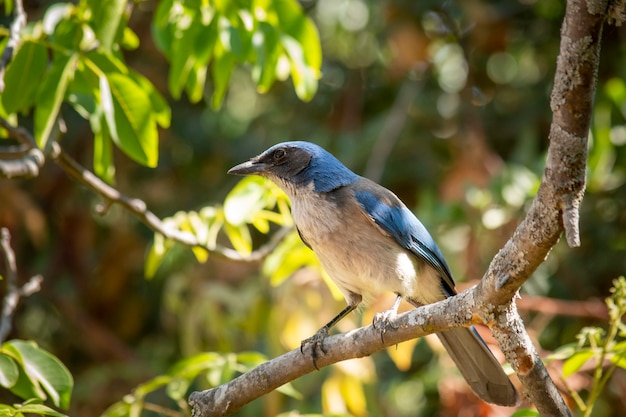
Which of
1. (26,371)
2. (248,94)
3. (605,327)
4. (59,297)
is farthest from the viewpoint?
(248,94)

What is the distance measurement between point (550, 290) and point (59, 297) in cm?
407

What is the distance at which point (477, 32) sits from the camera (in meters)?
6.70

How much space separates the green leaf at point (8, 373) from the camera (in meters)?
2.89

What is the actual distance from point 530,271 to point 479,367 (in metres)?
1.43

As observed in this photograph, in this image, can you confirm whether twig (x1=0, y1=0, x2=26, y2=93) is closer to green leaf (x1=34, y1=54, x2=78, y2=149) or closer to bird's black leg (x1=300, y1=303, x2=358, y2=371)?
green leaf (x1=34, y1=54, x2=78, y2=149)

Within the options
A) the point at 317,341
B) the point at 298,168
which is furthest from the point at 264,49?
the point at 317,341

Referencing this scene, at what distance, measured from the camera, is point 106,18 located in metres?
3.47

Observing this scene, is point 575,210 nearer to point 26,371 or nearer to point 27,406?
point 27,406

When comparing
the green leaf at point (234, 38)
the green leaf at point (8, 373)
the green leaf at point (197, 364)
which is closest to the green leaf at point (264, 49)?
the green leaf at point (234, 38)

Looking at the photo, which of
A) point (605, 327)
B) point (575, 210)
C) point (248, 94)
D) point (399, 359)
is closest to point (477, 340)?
point (399, 359)

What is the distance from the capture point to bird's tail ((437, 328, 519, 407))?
361 cm

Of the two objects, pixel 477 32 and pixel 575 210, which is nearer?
pixel 575 210

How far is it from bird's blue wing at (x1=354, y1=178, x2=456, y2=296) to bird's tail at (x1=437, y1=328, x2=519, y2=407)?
1.33ft

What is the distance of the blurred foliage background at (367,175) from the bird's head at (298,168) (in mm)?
1254
